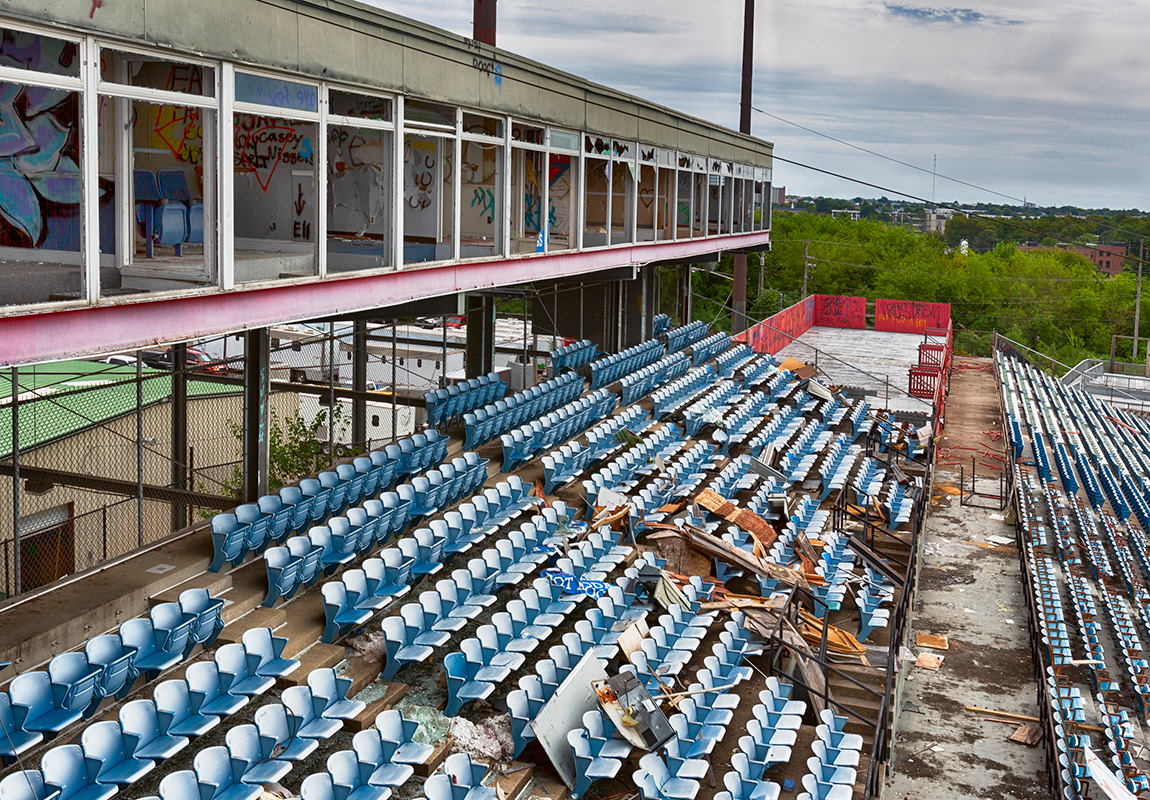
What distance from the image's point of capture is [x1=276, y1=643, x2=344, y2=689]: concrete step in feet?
29.3

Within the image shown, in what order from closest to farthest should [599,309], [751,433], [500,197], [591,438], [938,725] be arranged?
[938,725] → [500,197] → [591,438] → [751,433] → [599,309]

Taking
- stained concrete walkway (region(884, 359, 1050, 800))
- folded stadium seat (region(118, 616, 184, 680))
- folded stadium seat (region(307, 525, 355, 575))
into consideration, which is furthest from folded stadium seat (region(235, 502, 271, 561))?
stained concrete walkway (region(884, 359, 1050, 800))

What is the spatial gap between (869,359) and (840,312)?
8.95 metres

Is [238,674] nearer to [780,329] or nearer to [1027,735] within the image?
[1027,735]

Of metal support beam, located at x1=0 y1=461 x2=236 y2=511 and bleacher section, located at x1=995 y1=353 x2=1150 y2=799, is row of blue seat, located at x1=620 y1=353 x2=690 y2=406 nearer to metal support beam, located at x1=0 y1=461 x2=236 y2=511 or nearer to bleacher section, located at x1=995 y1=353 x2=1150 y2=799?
bleacher section, located at x1=995 y1=353 x2=1150 y2=799

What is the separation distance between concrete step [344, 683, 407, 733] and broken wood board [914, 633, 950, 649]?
8.80 meters

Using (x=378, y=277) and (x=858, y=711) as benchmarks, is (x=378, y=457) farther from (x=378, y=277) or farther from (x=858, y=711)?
(x=858, y=711)

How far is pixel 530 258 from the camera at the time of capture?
48.8ft

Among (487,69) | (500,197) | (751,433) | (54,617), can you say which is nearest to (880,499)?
(751,433)

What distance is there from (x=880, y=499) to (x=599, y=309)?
9353 millimetres

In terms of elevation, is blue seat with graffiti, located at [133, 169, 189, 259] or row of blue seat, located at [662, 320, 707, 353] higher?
blue seat with graffiti, located at [133, 169, 189, 259]

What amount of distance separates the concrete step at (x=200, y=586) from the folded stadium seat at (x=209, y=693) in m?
1.72

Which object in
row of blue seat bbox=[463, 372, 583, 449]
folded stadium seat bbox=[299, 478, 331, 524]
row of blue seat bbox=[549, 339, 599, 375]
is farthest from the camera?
row of blue seat bbox=[549, 339, 599, 375]

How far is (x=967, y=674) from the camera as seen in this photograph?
14289mm
